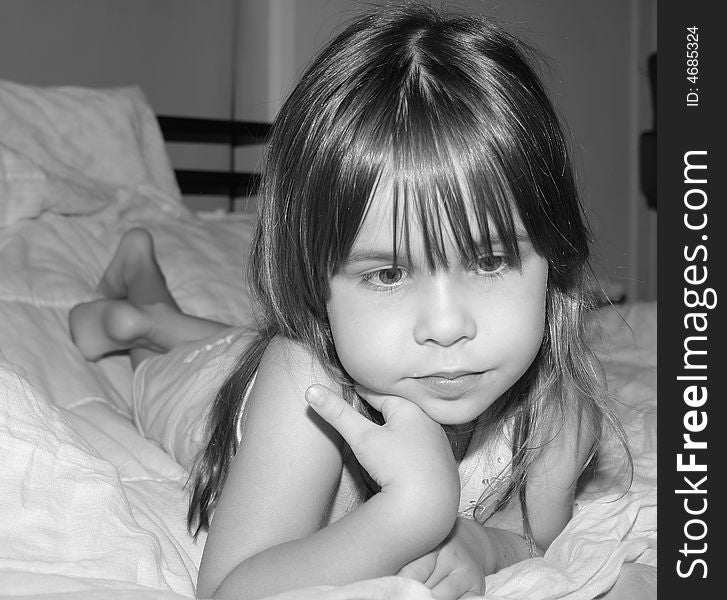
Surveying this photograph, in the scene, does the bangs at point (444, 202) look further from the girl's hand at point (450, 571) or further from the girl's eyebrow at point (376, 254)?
the girl's hand at point (450, 571)

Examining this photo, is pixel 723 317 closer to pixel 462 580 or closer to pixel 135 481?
pixel 462 580

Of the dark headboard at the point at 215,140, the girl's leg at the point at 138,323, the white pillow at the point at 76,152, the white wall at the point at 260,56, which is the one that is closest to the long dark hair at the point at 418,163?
the girl's leg at the point at 138,323

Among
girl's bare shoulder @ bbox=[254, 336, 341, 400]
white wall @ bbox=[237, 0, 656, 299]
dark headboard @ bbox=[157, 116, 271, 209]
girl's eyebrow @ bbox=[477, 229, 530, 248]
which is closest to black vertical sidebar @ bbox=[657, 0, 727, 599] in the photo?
girl's eyebrow @ bbox=[477, 229, 530, 248]

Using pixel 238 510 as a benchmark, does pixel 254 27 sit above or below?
above

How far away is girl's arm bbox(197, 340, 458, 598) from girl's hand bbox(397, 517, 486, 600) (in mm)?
24

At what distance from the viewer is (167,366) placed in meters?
1.31

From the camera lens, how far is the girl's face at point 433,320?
27.2 inches

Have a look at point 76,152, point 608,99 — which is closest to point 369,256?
point 76,152

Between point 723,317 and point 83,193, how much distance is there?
4.85 ft

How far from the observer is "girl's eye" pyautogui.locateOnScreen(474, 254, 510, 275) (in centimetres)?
71

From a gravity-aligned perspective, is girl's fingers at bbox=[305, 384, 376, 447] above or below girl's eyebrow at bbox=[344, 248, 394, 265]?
below

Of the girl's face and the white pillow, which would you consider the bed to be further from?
the girl's face

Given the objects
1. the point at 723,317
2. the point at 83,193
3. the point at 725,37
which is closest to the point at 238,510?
the point at 723,317

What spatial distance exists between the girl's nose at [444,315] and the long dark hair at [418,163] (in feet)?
0.08
